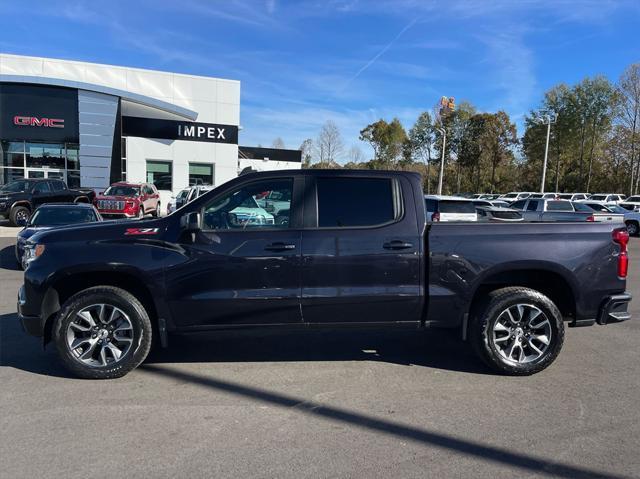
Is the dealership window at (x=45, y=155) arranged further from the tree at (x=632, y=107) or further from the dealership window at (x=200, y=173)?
the tree at (x=632, y=107)

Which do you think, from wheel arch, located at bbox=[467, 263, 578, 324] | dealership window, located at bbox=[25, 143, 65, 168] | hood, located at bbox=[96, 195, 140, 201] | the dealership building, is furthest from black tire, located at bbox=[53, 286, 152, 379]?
dealership window, located at bbox=[25, 143, 65, 168]

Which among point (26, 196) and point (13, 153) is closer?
point (26, 196)

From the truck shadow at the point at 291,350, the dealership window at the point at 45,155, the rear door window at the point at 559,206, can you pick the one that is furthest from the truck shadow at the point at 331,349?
the dealership window at the point at 45,155

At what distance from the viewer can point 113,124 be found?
28969mm

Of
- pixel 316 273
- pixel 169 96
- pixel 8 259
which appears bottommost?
pixel 8 259

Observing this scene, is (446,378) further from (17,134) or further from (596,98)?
(596,98)

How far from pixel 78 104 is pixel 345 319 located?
28972 mm

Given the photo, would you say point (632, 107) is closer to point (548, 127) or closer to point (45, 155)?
point (548, 127)

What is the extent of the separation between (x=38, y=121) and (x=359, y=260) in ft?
96.5

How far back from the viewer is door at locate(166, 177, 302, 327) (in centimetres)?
447

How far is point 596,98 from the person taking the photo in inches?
1754

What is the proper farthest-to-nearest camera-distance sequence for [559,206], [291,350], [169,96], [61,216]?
[169,96] < [559,206] < [61,216] < [291,350]

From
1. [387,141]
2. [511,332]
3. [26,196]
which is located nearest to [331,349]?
[511,332]

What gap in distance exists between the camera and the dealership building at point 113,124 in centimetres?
2792
